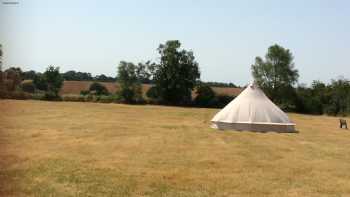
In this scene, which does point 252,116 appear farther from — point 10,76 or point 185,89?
point 185,89

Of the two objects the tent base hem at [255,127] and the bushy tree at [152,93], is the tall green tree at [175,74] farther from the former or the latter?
the tent base hem at [255,127]

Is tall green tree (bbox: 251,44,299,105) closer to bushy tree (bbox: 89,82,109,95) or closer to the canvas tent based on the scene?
bushy tree (bbox: 89,82,109,95)

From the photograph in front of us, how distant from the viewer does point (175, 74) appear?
74188 mm

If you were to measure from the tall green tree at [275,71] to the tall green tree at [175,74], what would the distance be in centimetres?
1227

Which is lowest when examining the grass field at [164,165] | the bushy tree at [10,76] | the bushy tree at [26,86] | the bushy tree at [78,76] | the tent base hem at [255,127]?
the grass field at [164,165]

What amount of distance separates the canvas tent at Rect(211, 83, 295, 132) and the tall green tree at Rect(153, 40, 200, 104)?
40.5 meters

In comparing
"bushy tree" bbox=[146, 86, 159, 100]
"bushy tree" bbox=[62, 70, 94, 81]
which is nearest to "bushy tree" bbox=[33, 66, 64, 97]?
"bushy tree" bbox=[146, 86, 159, 100]

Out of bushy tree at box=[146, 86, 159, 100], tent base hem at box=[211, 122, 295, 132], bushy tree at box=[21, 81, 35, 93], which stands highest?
bushy tree at box=[146, 86, 159, 100]

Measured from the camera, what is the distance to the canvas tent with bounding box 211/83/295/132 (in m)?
29.8

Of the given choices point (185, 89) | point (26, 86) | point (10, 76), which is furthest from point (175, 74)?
point (10, 76)

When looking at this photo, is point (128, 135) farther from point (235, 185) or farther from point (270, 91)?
point (270, 91)

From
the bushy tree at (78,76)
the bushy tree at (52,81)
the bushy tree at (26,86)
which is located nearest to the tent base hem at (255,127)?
the bushy tree at (26,86)

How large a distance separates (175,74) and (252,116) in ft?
146

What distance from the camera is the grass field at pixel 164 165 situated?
38.5 ft
